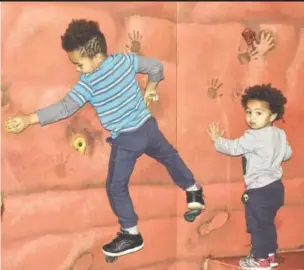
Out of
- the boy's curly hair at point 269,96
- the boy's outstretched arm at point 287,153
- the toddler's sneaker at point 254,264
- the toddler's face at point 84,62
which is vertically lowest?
the toddler's sneaker at point 254,264

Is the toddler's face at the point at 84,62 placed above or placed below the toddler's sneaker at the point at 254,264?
above

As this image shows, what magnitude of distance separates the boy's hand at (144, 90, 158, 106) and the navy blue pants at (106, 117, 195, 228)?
0.05 m

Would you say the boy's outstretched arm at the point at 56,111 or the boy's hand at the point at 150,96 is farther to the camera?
the boy's hand at the point at 150,96

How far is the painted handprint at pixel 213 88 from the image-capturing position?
1748 millimetres

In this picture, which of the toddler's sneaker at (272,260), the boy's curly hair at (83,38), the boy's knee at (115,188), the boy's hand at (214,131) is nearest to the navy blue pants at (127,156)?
the boy's knee at (115,188)

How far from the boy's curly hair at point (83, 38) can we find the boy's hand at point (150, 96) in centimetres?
18

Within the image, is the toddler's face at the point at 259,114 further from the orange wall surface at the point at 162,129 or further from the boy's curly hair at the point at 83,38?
the boy's curly hair at the point at 83,38

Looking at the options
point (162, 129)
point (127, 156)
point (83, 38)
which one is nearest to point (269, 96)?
point (162, 129)

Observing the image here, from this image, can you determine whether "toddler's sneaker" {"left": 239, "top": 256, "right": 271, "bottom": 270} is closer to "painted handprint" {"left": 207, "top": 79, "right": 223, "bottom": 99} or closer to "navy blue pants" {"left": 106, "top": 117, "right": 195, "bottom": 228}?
"navy blue pants" {"left": 106, "top": 117, "right": 195, "bottom": 228}

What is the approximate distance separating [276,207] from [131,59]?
56 centimetres

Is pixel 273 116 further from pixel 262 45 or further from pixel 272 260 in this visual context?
pixel 272 260

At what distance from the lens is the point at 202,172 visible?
177 centimetres

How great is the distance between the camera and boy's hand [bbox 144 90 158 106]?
169cm

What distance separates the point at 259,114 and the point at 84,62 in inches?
18.9
